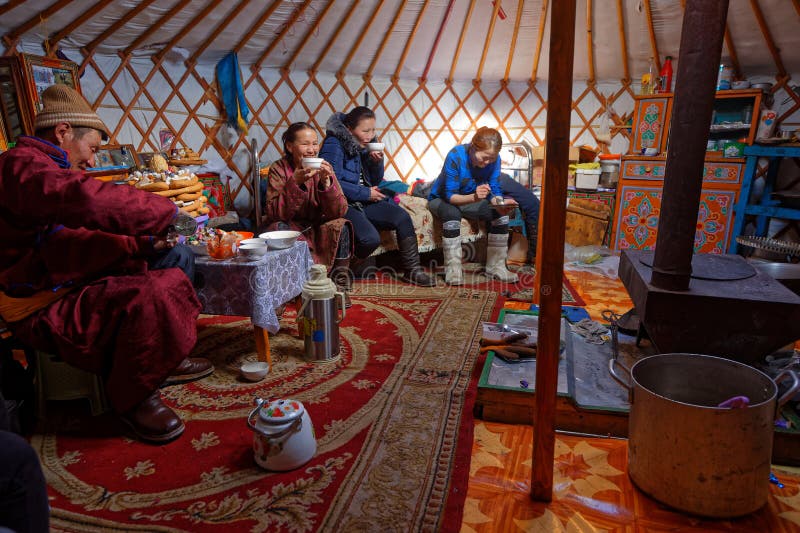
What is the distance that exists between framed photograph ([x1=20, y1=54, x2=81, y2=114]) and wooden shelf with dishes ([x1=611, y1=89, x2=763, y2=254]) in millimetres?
3651

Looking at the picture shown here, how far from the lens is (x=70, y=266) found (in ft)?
4.29

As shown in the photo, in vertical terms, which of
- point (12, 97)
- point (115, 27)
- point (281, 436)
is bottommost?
point (281, 436)

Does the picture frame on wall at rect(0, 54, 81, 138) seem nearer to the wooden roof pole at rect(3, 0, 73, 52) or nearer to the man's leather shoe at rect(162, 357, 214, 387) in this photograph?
the wooden roof pole at rect(3, 0, 73, 52)

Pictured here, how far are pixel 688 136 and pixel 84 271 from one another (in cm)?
174

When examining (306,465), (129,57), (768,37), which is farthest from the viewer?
(129,57)

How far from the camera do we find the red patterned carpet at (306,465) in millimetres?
1073

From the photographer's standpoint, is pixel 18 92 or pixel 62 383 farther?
pixel 18 92

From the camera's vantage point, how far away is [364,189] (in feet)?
9.21

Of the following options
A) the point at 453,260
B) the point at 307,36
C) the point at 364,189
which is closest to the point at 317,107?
the point at 307,36

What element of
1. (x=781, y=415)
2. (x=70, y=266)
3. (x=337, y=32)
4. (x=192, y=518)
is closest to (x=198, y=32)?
(x=337, y=32)

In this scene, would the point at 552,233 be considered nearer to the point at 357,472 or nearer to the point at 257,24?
the point at 357,472

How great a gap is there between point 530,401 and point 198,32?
3.30 metres

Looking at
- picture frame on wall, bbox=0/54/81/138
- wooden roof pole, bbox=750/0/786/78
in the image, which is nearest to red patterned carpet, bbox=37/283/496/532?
picture frame on wall, bbox=0/54/81/138

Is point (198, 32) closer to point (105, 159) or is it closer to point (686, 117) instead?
point (105, 159)
